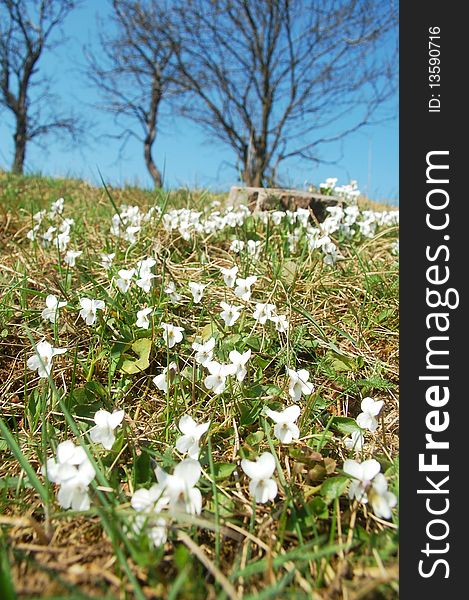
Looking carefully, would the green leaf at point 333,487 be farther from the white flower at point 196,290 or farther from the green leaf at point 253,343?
the white flower at point 196,290

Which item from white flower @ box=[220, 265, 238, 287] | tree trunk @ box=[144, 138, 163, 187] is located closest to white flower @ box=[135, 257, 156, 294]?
white flower @ box=[220, 265, 238, 287]

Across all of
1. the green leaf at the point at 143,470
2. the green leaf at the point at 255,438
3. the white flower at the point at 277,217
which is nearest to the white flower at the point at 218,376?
the green leaf at the point at 255,438

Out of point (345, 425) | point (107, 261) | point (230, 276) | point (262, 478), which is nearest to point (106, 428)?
point (262, 478)

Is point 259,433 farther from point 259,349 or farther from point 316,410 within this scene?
point 259,349

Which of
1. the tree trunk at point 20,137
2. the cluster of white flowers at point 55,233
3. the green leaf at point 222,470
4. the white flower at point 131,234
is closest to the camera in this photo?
the green leaf at point 222,470

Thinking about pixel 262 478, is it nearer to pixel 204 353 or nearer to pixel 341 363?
pixel 204 353
